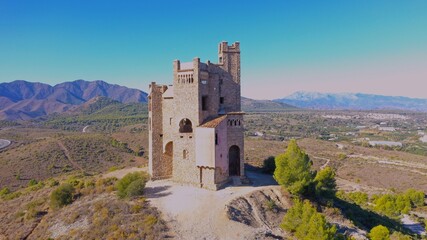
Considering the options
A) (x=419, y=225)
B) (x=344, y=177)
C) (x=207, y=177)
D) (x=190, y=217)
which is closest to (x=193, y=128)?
(x=207, y=177)

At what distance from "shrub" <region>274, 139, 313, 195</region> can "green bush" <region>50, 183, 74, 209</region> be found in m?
20.9

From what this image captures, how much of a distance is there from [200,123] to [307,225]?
A: 13979 millimetres

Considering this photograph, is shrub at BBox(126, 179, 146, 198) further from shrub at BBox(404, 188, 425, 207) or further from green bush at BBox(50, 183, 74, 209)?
shrub at BBox(404, 188, 425, 207)

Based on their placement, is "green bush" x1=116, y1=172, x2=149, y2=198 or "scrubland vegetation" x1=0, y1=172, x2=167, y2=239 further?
"green bush" x1=116, y1=172, x2=149, y2=198

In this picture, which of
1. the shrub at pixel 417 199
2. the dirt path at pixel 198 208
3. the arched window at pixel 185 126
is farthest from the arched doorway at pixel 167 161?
the shrub at pixel 417 199

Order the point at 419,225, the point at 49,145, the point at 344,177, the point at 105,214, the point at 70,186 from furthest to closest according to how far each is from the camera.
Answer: the point at 49,145 → the point at 344,177 → the point at 419,225 → the point at 70,186 → the point at 105,214

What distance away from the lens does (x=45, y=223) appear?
28.5 metres

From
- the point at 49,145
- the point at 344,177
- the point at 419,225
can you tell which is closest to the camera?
the point at 419,225

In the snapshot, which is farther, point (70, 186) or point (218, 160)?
point (70, 186)

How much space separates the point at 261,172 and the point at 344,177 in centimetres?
3142

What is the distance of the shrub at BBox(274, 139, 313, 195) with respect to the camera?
29.6 m

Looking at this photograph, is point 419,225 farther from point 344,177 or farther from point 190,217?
point 190,217

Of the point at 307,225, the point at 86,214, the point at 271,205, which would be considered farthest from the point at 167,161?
the point at 307,225

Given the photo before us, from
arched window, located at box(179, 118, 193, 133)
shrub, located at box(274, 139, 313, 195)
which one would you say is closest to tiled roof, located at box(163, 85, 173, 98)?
arched window, located at box(179, 118, 193, 133)
